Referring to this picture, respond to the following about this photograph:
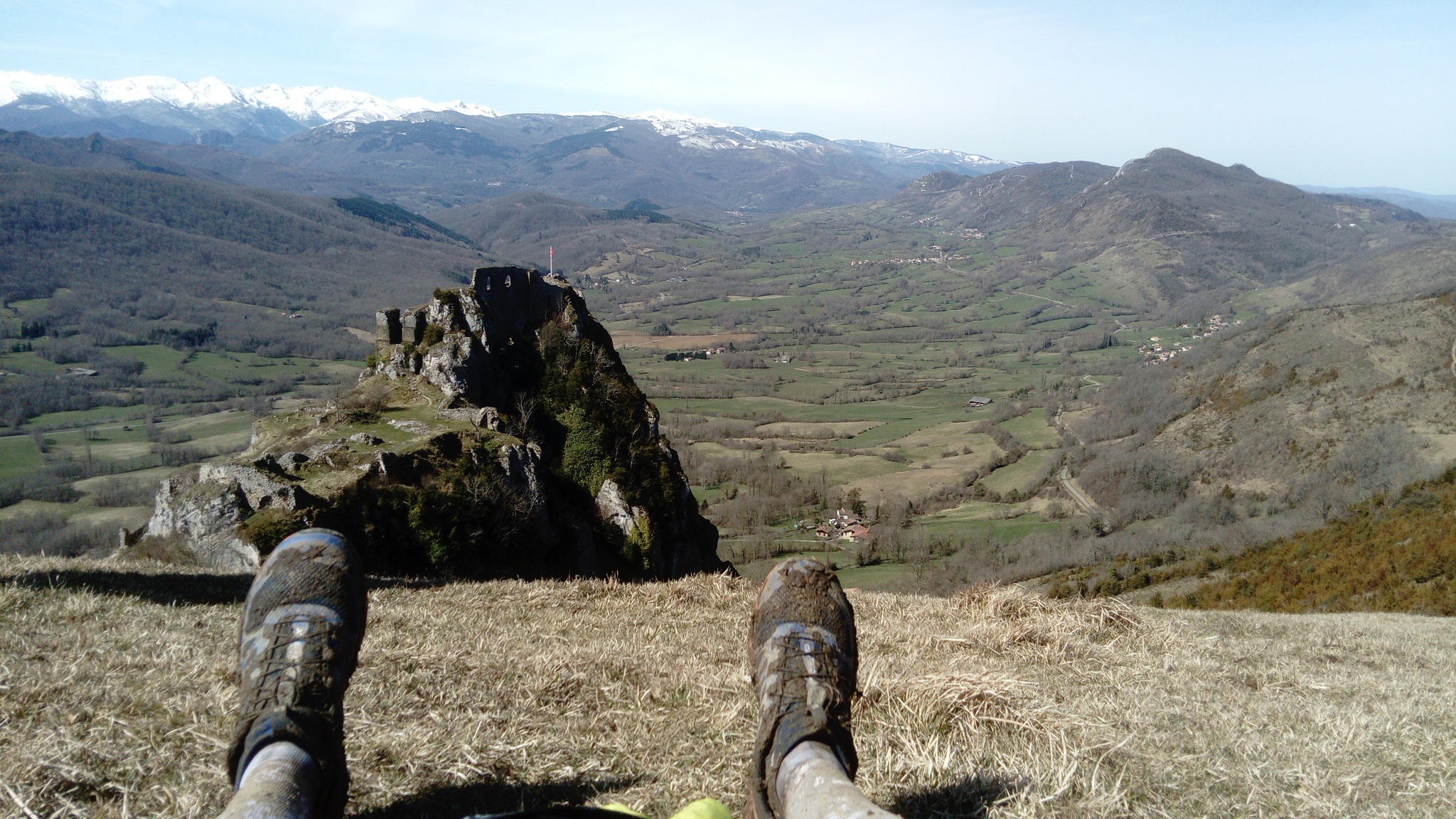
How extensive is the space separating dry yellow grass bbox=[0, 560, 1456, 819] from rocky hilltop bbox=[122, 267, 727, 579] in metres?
7.17

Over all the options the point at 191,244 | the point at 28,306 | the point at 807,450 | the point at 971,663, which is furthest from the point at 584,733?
the point at 191,244

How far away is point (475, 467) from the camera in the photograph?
18.8 meters

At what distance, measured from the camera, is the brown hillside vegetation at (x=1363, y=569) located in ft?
53.4

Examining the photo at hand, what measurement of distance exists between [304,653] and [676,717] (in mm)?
2251

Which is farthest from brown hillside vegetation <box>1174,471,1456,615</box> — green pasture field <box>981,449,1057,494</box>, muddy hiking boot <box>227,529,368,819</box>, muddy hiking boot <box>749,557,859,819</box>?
green pasture field <box>981,449,1057,494</box>

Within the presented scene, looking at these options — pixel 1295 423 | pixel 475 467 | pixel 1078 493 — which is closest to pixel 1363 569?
pixel 475 467

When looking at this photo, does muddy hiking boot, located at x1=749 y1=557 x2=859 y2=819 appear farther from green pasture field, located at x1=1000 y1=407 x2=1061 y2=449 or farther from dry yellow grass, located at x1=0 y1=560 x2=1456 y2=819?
green pasture field, located at x1=1000 y1=407 x2=1061 y2=449

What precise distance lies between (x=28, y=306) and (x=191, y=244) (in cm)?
6026

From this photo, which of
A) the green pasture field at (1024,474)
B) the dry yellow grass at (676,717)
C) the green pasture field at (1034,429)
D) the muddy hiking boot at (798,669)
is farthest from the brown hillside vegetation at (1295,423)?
the muddy hiking boot at (798,669)

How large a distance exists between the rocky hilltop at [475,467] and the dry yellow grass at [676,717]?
282 inches

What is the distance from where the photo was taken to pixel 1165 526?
159ft

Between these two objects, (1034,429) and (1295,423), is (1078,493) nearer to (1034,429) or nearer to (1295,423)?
(1295,423)

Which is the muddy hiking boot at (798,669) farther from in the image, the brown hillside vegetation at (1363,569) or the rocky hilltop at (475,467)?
the brown hillside vegetation at (1363,569)

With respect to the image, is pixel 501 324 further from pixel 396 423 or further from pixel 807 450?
pixel 807 450
